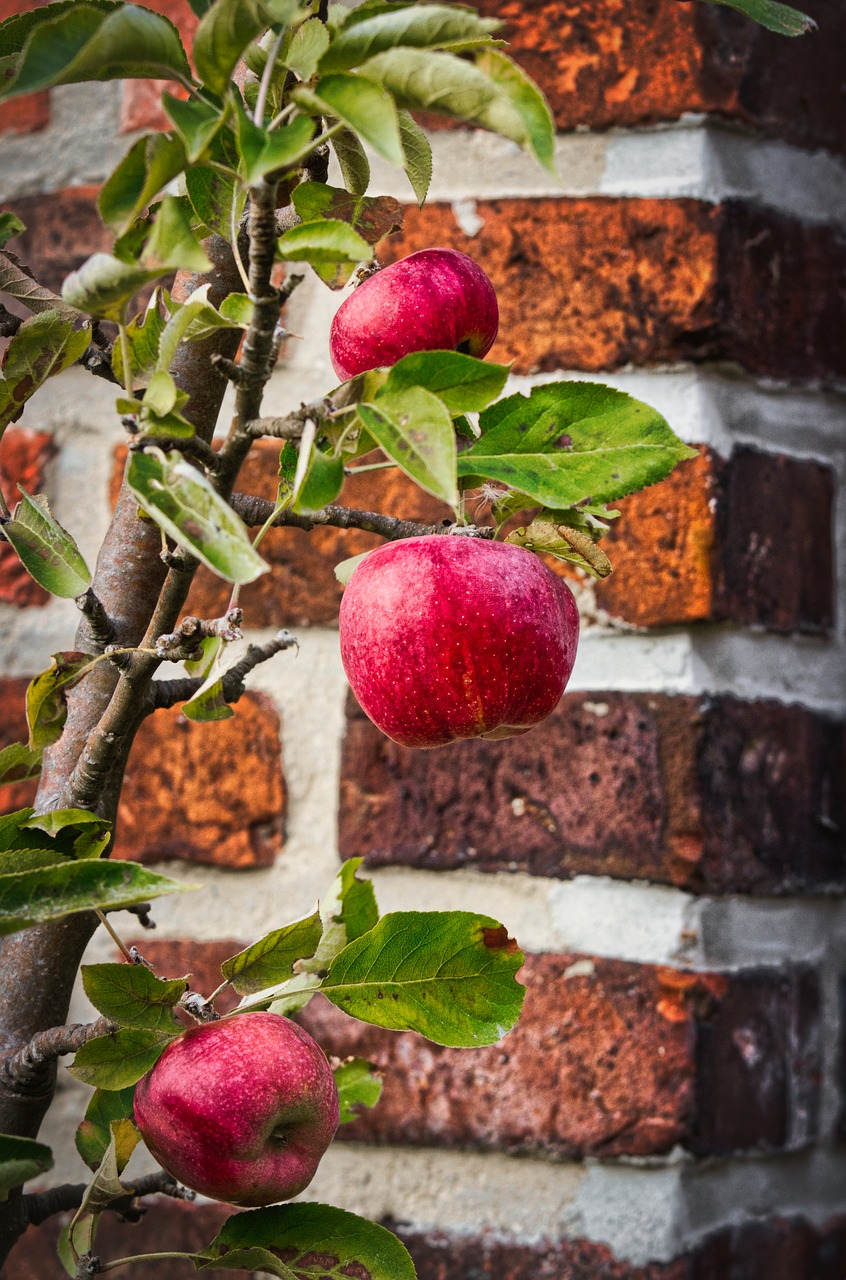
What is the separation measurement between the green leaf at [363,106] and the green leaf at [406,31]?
0.4 inches

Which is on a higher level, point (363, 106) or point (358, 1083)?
point (363, 106)

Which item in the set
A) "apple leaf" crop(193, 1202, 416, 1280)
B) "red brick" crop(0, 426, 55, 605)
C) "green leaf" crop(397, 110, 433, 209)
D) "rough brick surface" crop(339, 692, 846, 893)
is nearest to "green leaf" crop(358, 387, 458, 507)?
"green leaf" crop(397, 110, 433, 209)

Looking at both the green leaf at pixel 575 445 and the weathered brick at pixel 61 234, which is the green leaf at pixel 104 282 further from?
the weathered brick at pixel 61 234

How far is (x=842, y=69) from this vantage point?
0.65 metres

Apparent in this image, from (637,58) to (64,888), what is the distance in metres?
0.51

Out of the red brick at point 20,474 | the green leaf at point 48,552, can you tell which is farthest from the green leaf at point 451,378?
the red brick at point 20,474

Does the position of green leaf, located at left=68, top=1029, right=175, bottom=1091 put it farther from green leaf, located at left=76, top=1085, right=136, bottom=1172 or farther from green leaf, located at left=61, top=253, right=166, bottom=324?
green leaf, located at left=61, top=253, right=166, bottom=324

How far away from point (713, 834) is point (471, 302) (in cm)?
32

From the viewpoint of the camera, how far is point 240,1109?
1.07 ft

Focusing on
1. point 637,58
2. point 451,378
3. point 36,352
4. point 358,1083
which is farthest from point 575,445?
point 637,58

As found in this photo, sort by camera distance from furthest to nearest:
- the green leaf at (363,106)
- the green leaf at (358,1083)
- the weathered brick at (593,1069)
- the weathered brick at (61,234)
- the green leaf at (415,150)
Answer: the weathered brick at (61,234) < the weathered brick at (593,1069) < the green leaf at (358,1083) < the green leaf at (415,150) < the green leaf at (363,106)

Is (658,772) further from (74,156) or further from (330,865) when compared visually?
(74,156)

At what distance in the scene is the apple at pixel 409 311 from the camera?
1.08 feet

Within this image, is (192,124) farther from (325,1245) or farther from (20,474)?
(20,474)
